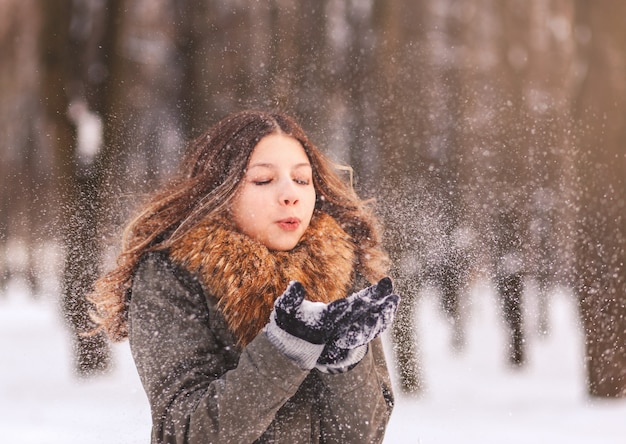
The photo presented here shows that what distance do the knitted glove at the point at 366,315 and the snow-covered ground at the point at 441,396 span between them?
51.3 inches

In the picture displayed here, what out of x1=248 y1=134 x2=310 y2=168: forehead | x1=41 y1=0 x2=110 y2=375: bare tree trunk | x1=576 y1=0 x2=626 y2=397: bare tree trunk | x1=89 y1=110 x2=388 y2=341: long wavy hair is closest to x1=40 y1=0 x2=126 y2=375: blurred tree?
x1=41 y1=0 x2=110 y2=375: bare tree trunk

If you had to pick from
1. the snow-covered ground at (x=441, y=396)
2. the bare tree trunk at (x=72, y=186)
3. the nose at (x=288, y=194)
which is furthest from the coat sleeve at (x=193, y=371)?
the bare tree trunk at (x=72, y=186)

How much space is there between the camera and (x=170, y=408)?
109 centimetres

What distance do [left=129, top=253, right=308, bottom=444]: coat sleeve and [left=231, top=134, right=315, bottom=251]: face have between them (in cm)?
17

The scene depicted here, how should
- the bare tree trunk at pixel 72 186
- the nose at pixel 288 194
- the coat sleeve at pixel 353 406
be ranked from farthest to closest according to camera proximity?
the bare tree trunk at pixel 72 186 → the nose at pixel 288 194 → the coat sleeve at pixel 353 406

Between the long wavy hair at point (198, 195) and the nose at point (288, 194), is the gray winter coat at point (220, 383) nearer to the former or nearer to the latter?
the long wavy hair at point (198, 195)

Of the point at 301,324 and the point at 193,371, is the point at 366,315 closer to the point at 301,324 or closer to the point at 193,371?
the point at 301,324

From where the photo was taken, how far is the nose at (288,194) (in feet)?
4.11

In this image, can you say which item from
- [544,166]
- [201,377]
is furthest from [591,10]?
[201,377]

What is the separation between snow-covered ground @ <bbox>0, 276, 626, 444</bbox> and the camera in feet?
10.3

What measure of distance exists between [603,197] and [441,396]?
1.61 meters

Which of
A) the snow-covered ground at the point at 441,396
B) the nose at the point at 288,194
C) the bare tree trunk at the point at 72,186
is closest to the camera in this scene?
the nose at the point at 288,194

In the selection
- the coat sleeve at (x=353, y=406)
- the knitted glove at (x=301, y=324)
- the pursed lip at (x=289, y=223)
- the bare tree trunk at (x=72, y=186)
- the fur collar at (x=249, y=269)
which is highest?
the bare tree trunk at (x=72, y=186)

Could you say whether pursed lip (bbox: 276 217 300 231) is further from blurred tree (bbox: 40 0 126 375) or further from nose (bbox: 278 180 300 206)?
blurred tree (bbox: 40 0 126 375)
